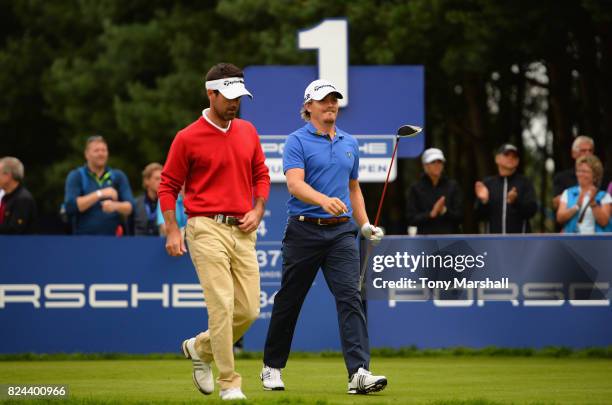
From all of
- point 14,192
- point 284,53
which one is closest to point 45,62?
point 284,53

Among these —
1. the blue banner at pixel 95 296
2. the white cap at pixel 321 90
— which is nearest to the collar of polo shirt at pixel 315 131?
the white cap at pixel 321 90

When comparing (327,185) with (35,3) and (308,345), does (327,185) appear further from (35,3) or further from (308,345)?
(35,3)

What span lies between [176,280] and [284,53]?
581 inches

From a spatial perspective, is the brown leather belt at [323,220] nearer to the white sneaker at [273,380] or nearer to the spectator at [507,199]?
the white sneaker at [273,380]

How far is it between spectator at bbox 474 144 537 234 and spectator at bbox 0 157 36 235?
497cm

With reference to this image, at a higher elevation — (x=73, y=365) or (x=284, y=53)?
(x=284, y=53)

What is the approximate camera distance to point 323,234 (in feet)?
33.7

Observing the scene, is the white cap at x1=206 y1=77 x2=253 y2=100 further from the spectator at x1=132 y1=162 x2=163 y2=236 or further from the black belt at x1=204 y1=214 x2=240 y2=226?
the spectator at x1=132 y1=162 x2=163 y2=236

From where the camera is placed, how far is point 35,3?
41.4 metres

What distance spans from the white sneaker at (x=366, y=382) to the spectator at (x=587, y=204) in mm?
5239

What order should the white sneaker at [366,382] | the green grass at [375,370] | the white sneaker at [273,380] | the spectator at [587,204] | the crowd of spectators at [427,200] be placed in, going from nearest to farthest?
1. the green grass at [375,370]
2. the white sneaker at [366,382]
3. the white sneaker at [273,380]
4. the spectator at [587,204]
5. the crowd of spectators at [427,200]

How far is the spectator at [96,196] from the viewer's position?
14.9m

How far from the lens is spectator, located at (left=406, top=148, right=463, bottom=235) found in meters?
14.9

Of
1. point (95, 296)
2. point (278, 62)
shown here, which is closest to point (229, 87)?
point (95, 296)
